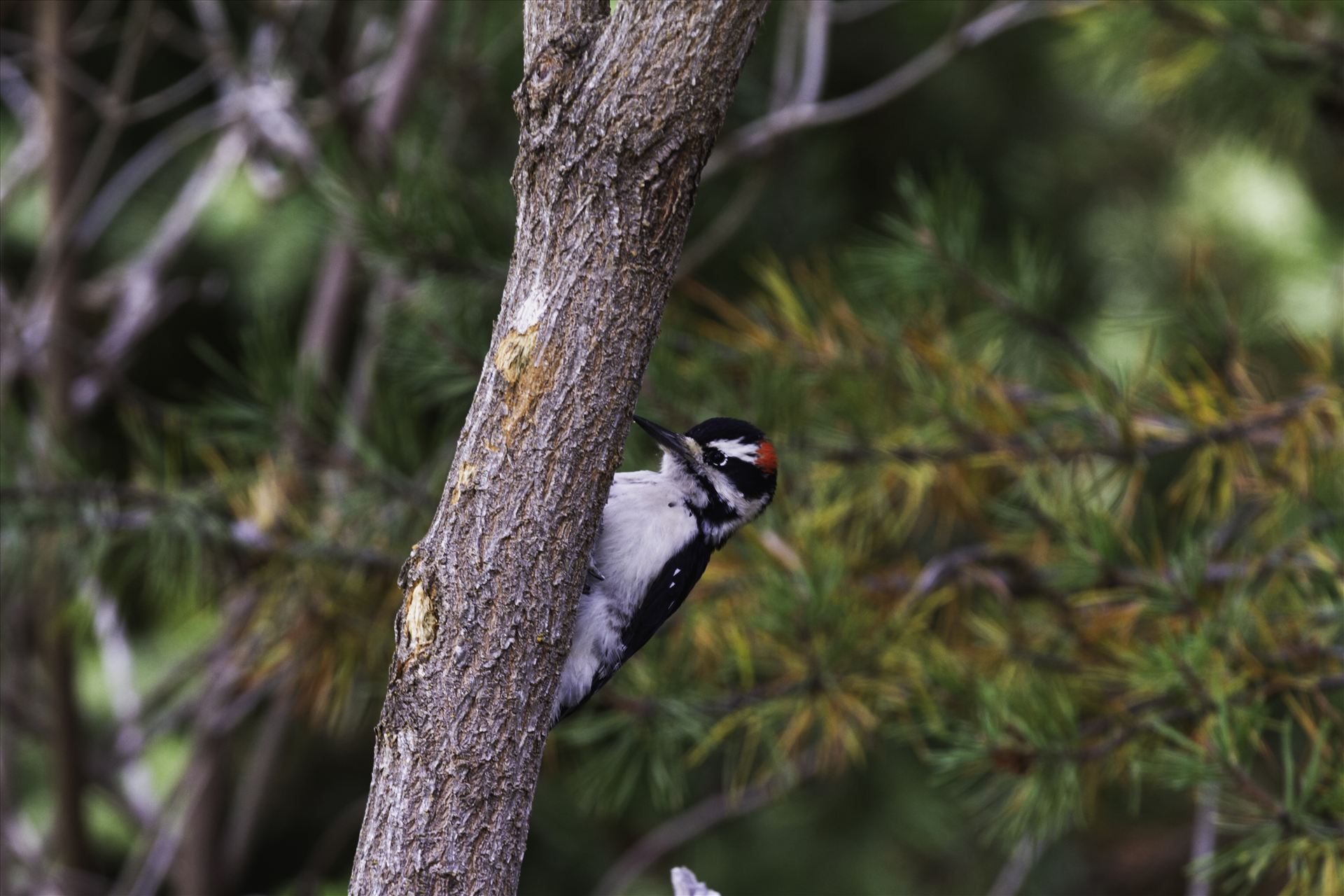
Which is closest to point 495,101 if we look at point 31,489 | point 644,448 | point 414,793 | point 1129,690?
point 644,448

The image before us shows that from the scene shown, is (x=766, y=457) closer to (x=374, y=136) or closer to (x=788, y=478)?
(x=788, y=478)

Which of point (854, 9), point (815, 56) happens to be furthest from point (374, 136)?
point (854, 9)

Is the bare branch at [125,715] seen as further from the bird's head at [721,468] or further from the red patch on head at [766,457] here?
the red patch on head at [766,457]

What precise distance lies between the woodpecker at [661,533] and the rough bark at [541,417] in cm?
105

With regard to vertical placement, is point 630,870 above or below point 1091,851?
above

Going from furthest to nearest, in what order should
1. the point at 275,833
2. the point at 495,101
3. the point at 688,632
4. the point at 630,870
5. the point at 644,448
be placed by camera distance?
the point at 275,833 < the point at 495,101 < the point at 630,870 < the point at 644,448 < the point at 688,632

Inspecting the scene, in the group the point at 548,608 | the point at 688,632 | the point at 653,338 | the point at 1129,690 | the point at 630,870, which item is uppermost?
the point at 653,338

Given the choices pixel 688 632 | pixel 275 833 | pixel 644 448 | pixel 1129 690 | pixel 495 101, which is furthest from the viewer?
pixel 275 833

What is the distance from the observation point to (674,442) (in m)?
2.68

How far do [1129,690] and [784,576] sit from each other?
72cm

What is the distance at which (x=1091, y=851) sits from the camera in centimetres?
453

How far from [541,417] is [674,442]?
1185 mm

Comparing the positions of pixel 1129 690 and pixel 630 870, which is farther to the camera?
pixel 630 870

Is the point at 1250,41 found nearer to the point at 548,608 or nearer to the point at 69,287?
the point at 548,608
